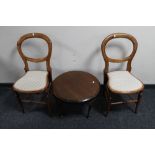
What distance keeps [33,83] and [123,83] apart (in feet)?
3.46

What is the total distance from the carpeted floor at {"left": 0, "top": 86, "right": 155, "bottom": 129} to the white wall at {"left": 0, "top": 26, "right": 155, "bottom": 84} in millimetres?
465

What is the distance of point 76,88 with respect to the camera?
81.0 inches

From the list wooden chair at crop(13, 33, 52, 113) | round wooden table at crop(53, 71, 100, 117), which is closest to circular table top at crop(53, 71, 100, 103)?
round wooden table at crop(53, 71, 100, 117)

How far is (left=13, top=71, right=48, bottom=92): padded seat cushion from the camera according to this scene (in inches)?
82.1

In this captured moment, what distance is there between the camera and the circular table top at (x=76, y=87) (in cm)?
195

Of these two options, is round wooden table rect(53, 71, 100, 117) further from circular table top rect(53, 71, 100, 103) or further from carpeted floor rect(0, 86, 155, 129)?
carpeted floor rect(0, 86, 155, 129)

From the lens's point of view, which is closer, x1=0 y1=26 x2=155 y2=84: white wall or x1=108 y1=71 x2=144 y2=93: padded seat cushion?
x1=108 y1=71 x2=144 y2=93: padded seat cushion

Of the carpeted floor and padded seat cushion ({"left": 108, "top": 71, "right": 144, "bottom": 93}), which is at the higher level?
padded seat cushion ({"left": 108, "top": 71, "right": 144, "bottom": 93})

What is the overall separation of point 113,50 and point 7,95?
1.69 m

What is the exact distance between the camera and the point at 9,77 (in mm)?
2797

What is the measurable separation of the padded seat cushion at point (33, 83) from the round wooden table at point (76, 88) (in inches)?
5.9

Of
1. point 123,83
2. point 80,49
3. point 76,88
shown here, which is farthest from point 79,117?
point 80,49
